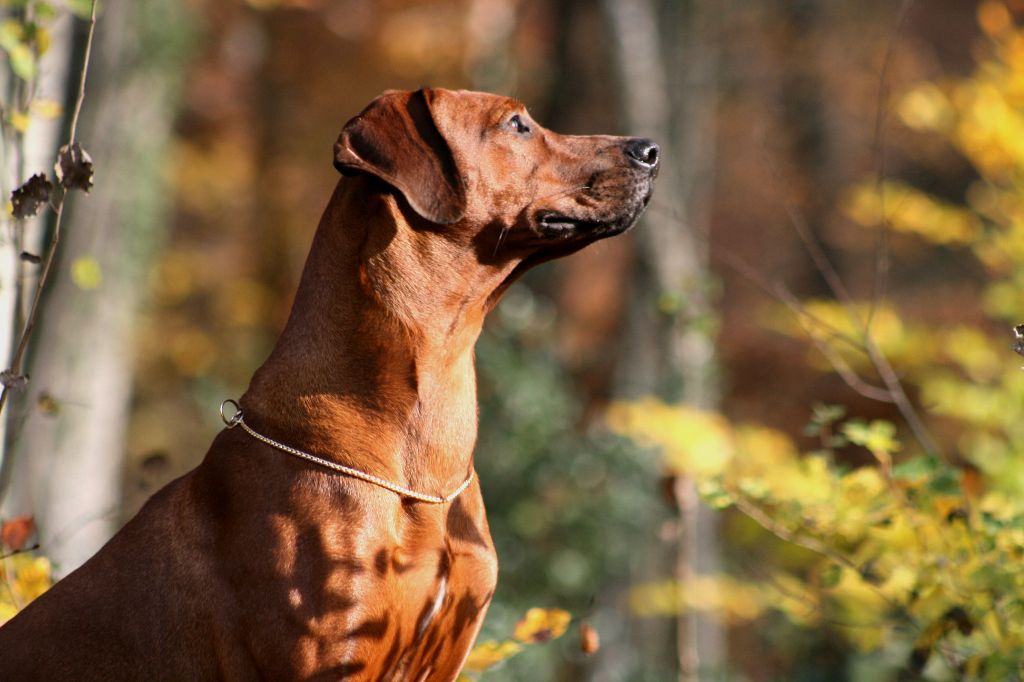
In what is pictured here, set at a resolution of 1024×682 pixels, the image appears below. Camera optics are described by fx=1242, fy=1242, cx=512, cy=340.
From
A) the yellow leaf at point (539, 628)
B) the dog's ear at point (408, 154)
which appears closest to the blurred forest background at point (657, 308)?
the yellow leaf at point (539, 628)

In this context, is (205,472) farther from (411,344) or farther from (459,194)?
(459,194)

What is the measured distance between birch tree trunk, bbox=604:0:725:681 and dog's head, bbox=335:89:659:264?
202 inches

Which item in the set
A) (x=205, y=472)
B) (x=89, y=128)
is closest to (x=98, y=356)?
(x=89, y=128)

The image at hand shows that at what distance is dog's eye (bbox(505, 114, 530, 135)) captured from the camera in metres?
3.25

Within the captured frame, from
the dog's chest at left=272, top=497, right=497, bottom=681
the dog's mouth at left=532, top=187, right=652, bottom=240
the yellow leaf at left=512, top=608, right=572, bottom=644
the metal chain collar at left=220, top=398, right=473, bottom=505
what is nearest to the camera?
the dog's chest at left=272, top=497, right=497, bottom=681

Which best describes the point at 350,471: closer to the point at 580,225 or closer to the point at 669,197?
the point at 580,225

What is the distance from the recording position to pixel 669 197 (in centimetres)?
886

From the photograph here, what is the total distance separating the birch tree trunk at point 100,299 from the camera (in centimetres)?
862

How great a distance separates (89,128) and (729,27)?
8.23 m

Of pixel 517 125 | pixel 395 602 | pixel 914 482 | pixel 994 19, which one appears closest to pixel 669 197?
pixel 994 19

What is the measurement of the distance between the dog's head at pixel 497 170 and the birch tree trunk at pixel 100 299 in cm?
459

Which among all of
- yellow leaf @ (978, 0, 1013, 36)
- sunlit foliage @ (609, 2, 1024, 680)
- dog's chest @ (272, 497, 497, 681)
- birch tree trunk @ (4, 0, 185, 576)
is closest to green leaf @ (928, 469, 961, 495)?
sunlit foliage @ (609, 2, 1024, 680)

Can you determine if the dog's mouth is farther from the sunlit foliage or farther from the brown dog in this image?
the sunlit foliage

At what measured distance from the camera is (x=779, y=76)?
18578 millimetres
